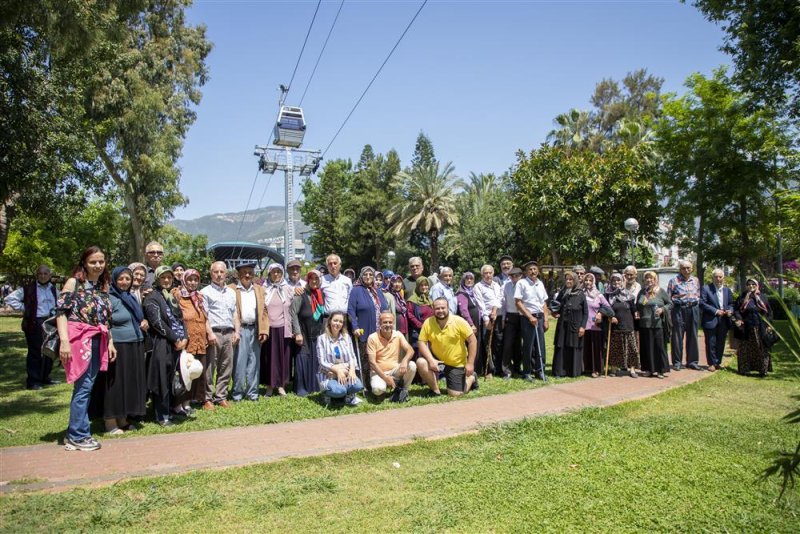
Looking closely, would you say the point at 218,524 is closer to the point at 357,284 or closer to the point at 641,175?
the point at 357,284

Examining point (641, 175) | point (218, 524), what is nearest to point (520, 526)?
point (218, 524)

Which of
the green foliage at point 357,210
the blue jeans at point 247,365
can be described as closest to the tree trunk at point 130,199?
the blue jeans at point 247,365

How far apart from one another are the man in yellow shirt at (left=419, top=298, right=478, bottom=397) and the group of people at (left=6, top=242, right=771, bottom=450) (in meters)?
0.02

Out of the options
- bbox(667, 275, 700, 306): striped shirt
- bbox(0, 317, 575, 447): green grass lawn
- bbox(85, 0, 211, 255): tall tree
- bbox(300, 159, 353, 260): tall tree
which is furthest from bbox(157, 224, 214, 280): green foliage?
bbox(667, 275, 700, 306): striped shirt

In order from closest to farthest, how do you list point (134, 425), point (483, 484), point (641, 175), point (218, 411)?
point (483, 484)
point (134, 425)
point (218, 411)
point (641, 175)

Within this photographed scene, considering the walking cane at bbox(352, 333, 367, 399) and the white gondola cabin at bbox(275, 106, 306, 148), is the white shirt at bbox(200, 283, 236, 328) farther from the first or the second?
the white gondola cabin at bbox(275, 106, 306, 148)

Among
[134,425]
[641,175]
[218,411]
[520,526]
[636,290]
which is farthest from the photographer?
[641,175]

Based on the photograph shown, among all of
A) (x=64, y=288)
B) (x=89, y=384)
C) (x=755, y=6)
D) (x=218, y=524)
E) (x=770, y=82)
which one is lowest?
(x=218, y=524)

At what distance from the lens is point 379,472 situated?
16.1 feet

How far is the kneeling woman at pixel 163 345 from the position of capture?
20.9 ft

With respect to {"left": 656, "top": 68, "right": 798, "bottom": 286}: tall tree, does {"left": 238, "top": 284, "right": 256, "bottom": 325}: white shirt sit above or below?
below

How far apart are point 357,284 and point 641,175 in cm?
2122

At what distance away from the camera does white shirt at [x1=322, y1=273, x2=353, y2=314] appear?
8117 millimetres

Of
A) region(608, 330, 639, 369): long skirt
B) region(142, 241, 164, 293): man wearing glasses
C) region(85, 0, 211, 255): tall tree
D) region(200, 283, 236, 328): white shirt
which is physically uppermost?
region(85, 0, 211, 255): tall tree
